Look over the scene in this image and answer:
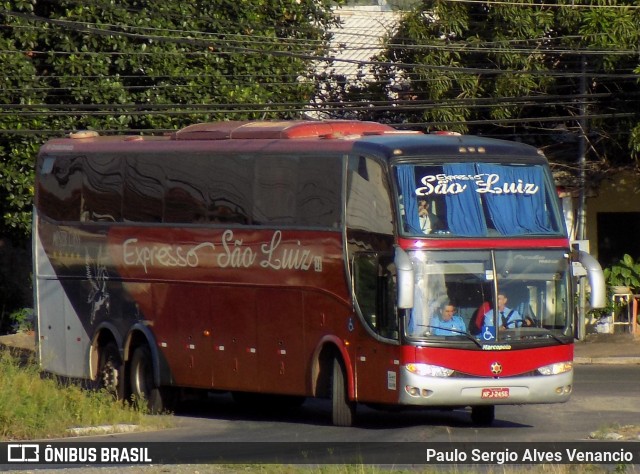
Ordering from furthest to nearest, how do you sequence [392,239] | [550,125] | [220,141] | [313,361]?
[550,125] → [220,141] → [313,361] → [392,239]

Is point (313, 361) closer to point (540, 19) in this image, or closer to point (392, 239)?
point (392, 239)

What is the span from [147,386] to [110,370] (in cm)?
81

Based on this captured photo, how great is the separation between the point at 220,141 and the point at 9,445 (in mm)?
6999

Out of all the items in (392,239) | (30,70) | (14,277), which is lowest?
(14,277)

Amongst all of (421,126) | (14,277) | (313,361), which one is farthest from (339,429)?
(14,277)

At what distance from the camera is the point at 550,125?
29.8m

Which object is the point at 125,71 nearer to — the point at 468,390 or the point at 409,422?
the point at 409,422

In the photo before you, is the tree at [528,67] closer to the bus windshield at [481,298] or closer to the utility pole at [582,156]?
the utility pole at [582,156]

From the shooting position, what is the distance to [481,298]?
15.6 meters

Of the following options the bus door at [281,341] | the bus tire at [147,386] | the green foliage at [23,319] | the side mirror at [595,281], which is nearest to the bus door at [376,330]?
the bus door at [281,341]

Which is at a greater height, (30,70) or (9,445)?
(30,70)

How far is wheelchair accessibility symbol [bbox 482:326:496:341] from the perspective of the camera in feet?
50.9

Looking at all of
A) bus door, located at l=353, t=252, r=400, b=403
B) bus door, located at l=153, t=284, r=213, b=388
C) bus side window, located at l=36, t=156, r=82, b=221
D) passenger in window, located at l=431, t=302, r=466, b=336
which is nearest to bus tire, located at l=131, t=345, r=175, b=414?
bus door, located at l=153, t=284, r=213, b=388

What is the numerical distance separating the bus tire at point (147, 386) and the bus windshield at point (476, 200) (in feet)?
18.0
